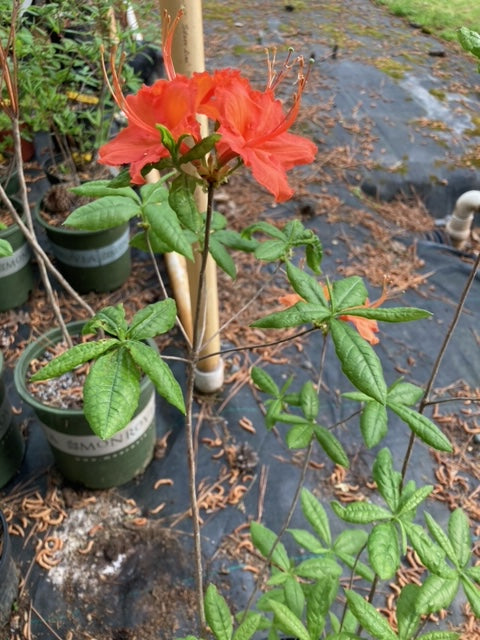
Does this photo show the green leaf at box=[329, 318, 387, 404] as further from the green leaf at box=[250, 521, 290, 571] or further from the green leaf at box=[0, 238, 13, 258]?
the green leaf at box=[250, 521, 290, 571]

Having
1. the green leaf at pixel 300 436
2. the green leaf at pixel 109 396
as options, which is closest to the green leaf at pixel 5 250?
the green leaf at pixel 109 396

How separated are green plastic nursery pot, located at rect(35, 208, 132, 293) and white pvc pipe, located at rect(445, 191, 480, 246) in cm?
189

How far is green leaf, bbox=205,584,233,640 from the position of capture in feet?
3.24

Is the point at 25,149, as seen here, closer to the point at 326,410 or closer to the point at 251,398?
the point at 251,398

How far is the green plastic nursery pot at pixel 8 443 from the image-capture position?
1969 mm

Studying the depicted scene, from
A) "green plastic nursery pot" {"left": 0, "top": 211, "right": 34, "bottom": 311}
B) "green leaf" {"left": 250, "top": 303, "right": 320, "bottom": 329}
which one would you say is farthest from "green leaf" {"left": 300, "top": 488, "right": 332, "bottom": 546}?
"green plastic nursery pot" {"left": 0, "top": 211, "right": 34, "bottom": 311}

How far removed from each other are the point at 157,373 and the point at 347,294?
36 cm

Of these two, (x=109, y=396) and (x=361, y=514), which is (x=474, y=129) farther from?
(x=109, y=396)

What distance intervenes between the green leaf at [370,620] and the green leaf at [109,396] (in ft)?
1.78

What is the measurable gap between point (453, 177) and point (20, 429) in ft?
10.3

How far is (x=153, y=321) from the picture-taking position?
850 mm

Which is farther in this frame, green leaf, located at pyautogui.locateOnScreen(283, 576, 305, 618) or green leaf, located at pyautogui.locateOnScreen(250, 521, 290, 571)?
green leaf, located at pyautogui.locateOnScreen(250, 521, 290, 571)

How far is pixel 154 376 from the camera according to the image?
0.76m

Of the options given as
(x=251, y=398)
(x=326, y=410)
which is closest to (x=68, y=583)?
(x=251, y=398)
